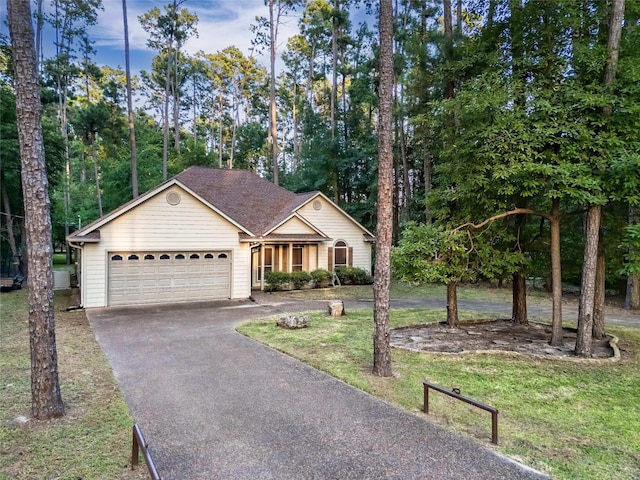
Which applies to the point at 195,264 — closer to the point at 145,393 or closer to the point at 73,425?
the point at 145,393

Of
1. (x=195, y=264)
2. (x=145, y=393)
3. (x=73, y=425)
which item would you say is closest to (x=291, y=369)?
(x=145, y=393)

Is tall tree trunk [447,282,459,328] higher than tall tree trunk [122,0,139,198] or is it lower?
lower

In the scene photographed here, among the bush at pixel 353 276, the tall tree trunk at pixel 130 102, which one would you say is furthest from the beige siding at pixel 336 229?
the tall tree trunk at pixel 130 102

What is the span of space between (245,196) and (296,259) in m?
4.73

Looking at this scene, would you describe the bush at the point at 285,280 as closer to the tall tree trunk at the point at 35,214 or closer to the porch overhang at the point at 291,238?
the porch overhang at the point at 291,238

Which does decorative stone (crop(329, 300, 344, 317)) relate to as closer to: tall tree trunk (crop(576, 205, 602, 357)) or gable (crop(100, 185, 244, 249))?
gable (crop(100, 185, 244, 249))

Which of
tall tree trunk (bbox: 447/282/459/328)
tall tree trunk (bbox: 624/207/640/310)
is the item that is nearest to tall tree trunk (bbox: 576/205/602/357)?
tall tree trunk (bbox: 447/282/459/328)

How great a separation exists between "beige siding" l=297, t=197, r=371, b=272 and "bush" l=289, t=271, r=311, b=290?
1.25 m

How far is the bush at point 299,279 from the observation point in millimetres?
18625

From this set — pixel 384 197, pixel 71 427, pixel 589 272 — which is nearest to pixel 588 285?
pixel 589 272

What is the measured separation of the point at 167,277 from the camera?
48.0 ft

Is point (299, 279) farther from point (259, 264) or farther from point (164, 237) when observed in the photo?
point (164, 237)

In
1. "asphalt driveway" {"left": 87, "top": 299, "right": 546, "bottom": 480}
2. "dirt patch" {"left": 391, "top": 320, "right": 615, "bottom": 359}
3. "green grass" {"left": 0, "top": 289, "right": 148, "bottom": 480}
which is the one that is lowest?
"dirt patch" {"left": 391, "top": 320, "right": 615, "bottom": 359}

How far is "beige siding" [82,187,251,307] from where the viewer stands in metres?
13.4
